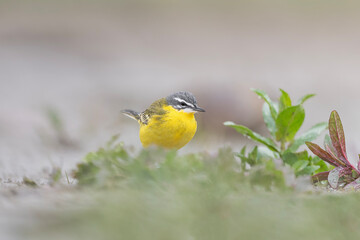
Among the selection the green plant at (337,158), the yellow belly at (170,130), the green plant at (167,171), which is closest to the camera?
the green plant at (167,171)

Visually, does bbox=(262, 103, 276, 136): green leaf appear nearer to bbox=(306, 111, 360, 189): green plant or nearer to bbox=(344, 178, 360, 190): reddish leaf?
bbox=(306, 111, 360, 189): green plant

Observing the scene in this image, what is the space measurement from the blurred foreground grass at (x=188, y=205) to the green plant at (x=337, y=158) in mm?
507

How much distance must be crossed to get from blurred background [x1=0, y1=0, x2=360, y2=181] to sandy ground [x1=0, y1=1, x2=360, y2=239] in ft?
0.08

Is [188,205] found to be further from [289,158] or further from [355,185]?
[289,158]

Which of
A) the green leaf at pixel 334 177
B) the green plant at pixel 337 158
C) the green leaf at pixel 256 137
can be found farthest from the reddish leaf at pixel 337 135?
the green leaf at pixel 256 137

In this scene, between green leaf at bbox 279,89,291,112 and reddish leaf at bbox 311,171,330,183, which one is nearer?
reddish leaf at bbox 311,171,330,183

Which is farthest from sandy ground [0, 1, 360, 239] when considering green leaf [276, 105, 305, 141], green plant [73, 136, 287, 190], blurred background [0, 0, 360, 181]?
green leaf [276, 105, 305, 141]

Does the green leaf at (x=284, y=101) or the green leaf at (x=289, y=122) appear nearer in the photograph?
the green leaf at (x=289, y=122)

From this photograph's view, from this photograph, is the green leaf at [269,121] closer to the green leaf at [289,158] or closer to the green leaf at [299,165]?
the green leaf at [289,158]

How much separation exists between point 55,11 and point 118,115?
565 cm

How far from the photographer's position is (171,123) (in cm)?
484

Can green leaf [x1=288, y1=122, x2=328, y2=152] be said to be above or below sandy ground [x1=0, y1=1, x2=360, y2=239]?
below

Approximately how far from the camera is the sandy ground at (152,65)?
7.95 meters

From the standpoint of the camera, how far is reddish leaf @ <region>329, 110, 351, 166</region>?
13.5ft
